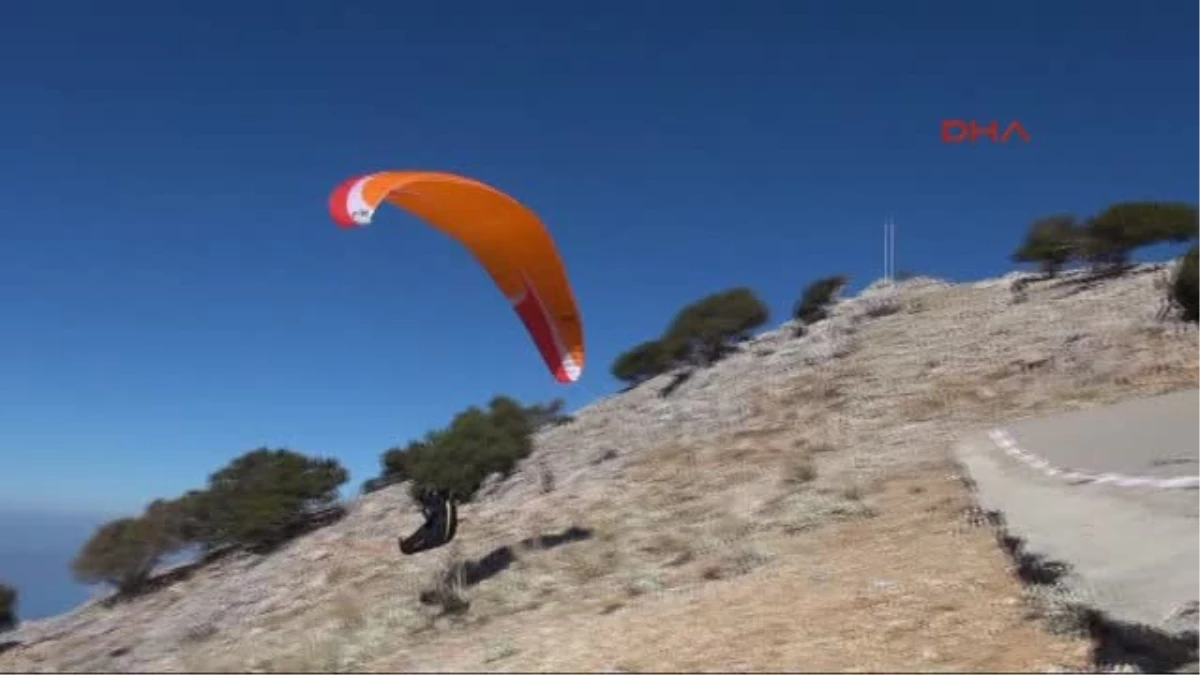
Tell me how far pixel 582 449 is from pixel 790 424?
8.34 m

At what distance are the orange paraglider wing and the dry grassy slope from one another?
3.67m

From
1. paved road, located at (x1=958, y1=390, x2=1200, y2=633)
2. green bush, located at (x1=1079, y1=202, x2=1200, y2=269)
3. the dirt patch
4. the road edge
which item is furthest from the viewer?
green bush, located at (x1=1079, y1=202, x2=1200, y2=269)

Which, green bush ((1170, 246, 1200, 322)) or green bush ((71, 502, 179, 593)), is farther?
green bush ((71, 502, 179, 593))

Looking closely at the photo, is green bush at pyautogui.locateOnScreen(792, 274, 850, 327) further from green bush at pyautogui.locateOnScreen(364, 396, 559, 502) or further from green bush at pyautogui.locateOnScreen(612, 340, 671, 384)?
green bush at pyautogui.locateOnScreen(364, 396, 559, 502)

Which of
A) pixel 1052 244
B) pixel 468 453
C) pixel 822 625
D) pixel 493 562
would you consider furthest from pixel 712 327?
pixel 822 625

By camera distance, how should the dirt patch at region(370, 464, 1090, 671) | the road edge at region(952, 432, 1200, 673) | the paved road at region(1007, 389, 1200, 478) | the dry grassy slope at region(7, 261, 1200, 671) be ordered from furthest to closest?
the paved road at region(1007, 389, 1200, 478)
the dry grassy slope at region(7, 261, 1200, 671)
the dirt patch at region(370, 464, 1090, 671)
the road edge at region(952, 432, 1200, 673)

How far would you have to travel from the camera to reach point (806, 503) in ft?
59.5

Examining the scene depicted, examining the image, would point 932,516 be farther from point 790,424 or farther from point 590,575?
point 790,424

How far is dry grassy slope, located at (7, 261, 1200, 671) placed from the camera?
8805mm

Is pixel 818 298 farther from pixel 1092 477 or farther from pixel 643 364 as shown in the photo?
pixel 1092 477

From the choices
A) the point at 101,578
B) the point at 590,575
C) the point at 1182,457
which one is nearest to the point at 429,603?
the point at 590,575

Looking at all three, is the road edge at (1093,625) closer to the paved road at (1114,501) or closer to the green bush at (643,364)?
the paved road at (1114,501)

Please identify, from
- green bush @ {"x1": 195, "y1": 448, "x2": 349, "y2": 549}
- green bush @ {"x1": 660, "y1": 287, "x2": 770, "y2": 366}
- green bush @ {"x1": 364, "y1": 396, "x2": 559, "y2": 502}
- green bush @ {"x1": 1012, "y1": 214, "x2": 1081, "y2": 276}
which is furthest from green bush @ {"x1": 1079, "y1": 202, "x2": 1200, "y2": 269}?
green bush @ {"x1": 195, "y1": 448, "x2": 349, "y2": 549}

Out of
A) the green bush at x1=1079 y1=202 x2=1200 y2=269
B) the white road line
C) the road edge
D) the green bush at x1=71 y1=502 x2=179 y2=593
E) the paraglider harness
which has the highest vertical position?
the green bush at x1=1079 y1=202 x2=1200 y2=269
